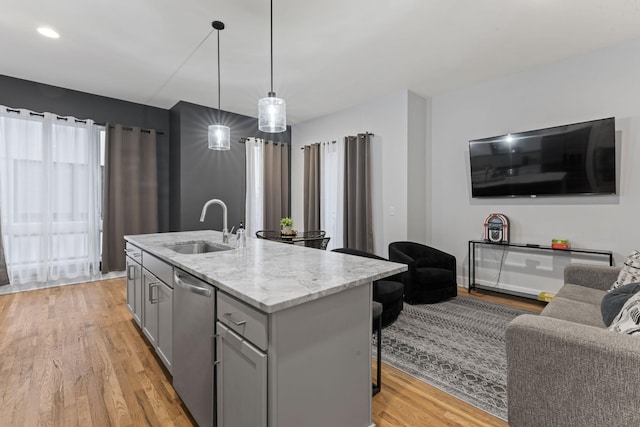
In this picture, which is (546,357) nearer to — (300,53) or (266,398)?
(266,398)

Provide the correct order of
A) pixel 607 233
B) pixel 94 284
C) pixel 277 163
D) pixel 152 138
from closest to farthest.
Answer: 1. pixel 607 233
2. pixel 94 284
3. pixel 152 138
4. pixel 277 163

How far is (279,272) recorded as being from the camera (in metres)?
1.65

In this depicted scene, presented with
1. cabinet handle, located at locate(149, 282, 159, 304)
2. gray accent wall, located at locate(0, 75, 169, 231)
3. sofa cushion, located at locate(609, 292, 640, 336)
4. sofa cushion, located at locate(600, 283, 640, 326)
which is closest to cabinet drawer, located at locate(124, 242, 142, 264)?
cabinet handle, located at locate(149, 282, 159, 304)

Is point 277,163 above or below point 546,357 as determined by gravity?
above

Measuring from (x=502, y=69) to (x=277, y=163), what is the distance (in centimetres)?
401

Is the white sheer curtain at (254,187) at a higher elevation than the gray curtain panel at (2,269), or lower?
higher

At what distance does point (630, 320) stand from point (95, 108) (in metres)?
6.28

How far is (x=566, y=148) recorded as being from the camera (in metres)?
3.57


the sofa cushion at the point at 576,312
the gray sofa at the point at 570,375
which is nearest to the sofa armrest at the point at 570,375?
the gray sofa at the point at 570,375

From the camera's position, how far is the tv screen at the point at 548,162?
332 cm

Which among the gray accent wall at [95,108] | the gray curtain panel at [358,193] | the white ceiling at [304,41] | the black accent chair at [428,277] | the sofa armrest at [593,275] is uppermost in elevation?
the white ceiling at [304,41]

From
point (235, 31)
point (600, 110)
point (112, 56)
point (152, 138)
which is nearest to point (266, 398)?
point (235, 31)

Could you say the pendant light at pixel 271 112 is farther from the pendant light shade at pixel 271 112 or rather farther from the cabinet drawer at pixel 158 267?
the cabinet drawer at pixel 158 267

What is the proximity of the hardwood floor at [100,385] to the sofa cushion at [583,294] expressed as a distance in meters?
1.27
